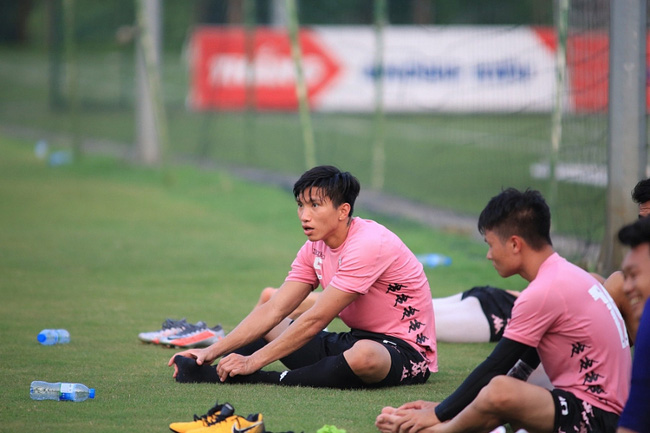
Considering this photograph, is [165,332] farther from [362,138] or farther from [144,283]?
[362,138]

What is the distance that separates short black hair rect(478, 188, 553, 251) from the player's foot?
143 centimetres

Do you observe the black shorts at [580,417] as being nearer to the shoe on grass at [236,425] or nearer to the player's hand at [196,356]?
the shoe on grass at [236,425]

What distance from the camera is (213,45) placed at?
2500 cm

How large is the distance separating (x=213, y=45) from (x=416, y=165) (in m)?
9.51

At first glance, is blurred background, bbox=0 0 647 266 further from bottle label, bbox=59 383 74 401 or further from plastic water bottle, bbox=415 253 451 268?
bottle label, bbox=59 383 74 401

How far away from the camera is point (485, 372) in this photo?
4.18m

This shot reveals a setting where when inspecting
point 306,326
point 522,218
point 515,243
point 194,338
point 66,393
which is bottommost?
point 194,338

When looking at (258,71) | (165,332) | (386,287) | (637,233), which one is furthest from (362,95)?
(637,233)

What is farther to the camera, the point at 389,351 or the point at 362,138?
the point at 362,138

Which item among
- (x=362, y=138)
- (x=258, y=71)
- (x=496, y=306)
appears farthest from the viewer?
(x=258, y=71)

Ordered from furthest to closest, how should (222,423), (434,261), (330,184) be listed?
(434,261)
(330,184)
(222,423)

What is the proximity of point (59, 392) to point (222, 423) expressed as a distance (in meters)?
1.14

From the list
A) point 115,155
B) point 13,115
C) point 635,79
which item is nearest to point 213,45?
point 115,155

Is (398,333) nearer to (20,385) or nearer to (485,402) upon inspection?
(485,402)
